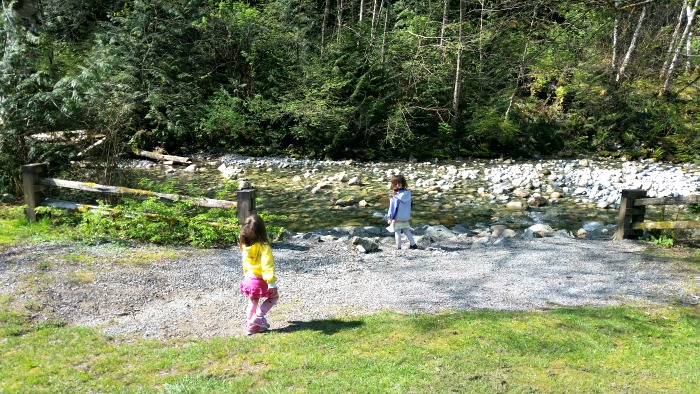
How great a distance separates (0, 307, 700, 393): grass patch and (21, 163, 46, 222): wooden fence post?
14.3 ft

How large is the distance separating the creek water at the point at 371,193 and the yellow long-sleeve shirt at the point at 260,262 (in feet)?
16.1

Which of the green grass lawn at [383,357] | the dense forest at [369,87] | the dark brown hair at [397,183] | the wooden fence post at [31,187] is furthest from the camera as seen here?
the dense forest at [369,87]

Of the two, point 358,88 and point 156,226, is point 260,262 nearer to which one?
point 156,226

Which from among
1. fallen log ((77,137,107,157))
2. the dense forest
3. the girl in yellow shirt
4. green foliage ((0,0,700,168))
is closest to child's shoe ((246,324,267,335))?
the girl in yellow shirt

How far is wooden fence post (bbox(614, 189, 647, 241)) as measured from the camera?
1001cm

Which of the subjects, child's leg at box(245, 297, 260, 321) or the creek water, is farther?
the creek water

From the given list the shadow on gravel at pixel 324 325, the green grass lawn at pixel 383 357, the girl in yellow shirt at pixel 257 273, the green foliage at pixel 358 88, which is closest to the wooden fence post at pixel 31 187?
the green grass lawn at pixel 383 357

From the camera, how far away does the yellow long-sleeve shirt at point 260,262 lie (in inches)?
211

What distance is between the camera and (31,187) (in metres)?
9.34

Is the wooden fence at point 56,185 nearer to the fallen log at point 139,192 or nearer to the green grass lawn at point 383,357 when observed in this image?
the fallen log at point 139,192

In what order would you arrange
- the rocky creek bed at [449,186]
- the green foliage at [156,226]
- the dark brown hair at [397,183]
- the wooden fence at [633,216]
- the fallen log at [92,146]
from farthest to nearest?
the rocky creek bed at [449,186]
the fallen log at [92,146]
the wooden fence at [633,216]
the dark brown hair at [397,183]
the green foliage at [156,226]

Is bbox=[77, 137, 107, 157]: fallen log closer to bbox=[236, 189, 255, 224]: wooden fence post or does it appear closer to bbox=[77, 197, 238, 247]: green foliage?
bbox=[77, 197, 238, 247]: green foliage

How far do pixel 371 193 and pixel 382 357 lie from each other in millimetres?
11254

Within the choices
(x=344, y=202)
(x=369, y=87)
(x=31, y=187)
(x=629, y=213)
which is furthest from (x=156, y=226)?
(x=369, y=87)
